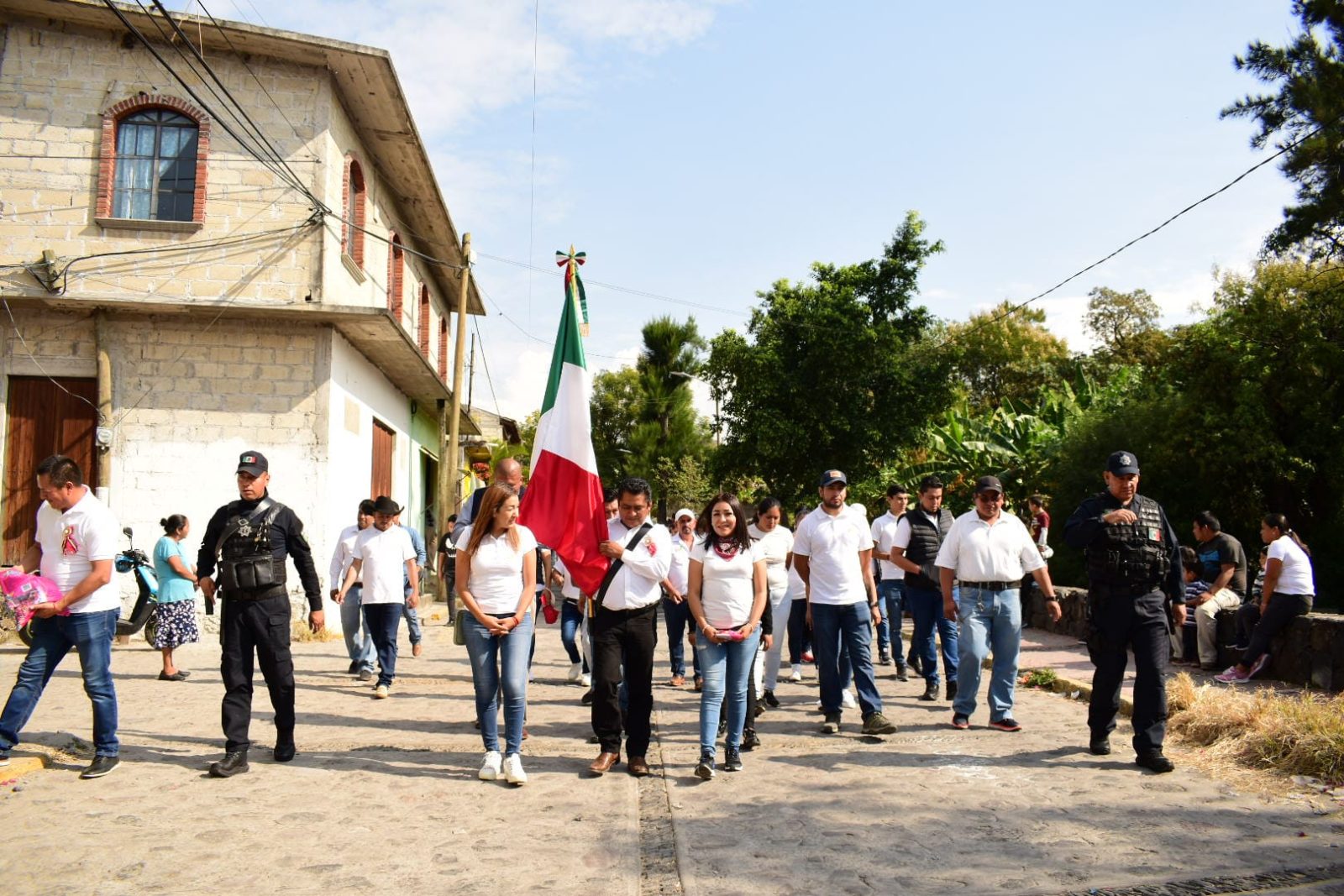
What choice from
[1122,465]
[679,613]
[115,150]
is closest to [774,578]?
[679,613]

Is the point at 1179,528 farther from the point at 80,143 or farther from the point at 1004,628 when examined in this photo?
the point at 80,143

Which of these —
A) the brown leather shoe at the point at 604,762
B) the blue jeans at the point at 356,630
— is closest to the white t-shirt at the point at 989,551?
the brown leather shoe at the point at 604,762

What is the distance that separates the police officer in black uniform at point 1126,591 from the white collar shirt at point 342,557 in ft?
21.8

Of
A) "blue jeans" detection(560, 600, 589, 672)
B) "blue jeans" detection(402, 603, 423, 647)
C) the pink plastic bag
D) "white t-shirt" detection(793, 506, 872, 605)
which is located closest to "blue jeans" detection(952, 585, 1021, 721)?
"white t-shirt" detection(793, 506, 872, 605)

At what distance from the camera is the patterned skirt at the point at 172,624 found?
10195mm

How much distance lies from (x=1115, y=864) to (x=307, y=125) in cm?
1419

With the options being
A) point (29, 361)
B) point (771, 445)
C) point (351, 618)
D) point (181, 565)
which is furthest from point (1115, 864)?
point (771, 445)

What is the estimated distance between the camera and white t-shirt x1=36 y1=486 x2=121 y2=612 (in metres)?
6.36

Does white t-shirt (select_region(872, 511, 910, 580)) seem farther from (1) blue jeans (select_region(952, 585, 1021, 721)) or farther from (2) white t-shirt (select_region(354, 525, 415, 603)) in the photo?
(2) white t-shirt (select_region(354, 525, 415, 603))

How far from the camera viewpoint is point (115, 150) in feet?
47.5

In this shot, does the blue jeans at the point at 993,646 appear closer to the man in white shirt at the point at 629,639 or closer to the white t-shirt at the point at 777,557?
the white t-shirt at the point at 777,557

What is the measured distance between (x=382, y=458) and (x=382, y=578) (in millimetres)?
10267

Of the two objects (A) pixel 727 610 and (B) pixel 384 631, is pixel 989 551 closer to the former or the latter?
(A) pixel 727 610

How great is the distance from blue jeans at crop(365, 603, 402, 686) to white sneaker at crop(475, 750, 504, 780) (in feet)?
11.8
